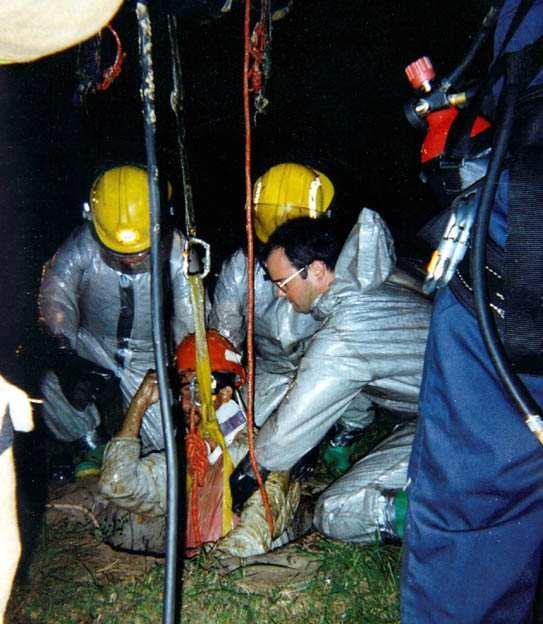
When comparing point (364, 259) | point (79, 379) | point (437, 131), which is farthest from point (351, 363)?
point (79, 379)

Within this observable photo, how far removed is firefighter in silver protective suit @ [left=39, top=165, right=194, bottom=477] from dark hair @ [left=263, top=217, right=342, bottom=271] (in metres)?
1.53

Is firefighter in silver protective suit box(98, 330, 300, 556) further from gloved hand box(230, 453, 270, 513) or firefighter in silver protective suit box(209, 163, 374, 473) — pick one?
firefighter in silver protective suit box(209, 163, 374, 473)

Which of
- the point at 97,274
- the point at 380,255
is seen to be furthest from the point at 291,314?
the point at 97,274

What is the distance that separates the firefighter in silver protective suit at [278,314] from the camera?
5.04 metres

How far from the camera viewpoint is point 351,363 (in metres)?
3.51

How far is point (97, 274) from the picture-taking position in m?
5.36

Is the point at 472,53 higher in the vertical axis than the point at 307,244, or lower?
higher

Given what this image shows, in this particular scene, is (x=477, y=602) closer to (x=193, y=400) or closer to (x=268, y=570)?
(x=268, y=570)

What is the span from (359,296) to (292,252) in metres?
0.64

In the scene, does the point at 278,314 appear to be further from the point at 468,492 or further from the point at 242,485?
the point at 468,492

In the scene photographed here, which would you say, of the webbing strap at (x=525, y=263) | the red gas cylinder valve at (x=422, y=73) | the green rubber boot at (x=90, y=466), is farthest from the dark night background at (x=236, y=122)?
the webbing strap at (x=525, y=263)

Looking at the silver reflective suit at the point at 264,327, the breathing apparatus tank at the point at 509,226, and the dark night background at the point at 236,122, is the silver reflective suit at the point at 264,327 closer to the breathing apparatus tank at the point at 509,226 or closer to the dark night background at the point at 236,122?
the breathing apparatus tank at the point at 509,226

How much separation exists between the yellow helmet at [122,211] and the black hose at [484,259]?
12.1ft

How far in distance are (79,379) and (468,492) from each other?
4212 mm
